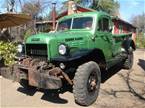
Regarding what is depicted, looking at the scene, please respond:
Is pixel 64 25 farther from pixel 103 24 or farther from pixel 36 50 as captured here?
pixel 36 50

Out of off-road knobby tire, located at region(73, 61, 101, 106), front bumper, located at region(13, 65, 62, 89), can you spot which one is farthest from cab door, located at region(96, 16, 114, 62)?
front bumper, located at region(13, 65, 62, 89)

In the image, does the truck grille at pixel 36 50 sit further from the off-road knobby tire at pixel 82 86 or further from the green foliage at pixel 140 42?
the green foliage at pixel 140 42

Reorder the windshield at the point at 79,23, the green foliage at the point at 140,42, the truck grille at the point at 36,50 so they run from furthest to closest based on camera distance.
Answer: the green foliage at the point at 140,42 < the windshield at the point at 79,23 < the truck grille at the point at 36,50

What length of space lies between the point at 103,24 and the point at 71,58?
8.40 feet

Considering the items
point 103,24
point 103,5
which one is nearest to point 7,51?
point 103,24

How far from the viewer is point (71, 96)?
8172 millimetres

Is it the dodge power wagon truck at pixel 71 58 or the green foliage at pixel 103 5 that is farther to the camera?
the green foliage at pixel 103 5

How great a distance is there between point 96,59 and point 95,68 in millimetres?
787

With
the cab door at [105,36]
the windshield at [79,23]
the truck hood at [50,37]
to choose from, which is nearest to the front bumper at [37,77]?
the truck hood at [50,37]

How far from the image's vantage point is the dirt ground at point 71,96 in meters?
7.45

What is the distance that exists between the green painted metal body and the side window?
0.43 feet

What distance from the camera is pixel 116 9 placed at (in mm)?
44844

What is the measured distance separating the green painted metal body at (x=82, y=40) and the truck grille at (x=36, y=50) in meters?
0.13

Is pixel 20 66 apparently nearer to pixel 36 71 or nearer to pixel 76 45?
pixel 36 71
